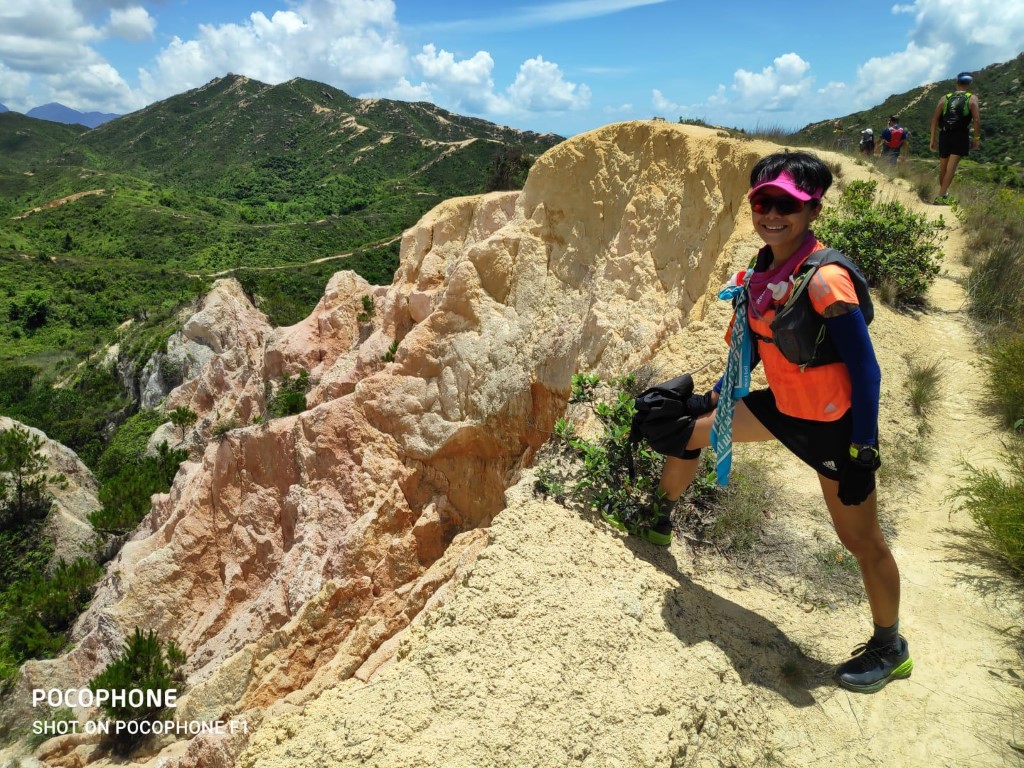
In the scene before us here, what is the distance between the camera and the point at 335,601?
21.5ft

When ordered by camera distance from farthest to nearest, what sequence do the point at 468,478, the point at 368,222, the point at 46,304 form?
the point at 368,222 < the point at 46,304 < the point at 468,478

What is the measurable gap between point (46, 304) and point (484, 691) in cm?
5572

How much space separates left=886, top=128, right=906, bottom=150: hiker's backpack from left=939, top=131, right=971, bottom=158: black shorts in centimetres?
376

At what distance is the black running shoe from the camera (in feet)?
8.64

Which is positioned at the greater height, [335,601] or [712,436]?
[712,436]

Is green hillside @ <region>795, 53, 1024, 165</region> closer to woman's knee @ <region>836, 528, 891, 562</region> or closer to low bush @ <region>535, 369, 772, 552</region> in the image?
low bush @ <region>535, 369, 772, 552</region>

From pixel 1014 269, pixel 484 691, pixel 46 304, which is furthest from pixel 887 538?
pixel 46 304

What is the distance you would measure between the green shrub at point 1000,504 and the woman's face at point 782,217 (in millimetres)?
2258

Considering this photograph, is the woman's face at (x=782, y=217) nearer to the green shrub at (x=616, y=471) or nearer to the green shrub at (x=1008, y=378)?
the green shrub at (x=616, y=471)

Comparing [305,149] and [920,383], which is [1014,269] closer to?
[920,383]

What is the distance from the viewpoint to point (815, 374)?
2389mm

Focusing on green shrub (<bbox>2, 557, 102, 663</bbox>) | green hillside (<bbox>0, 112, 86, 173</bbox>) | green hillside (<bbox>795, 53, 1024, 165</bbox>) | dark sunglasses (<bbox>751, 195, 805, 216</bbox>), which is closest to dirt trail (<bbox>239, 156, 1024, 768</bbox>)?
dark sunglasses (<bbox>751, 195, 805, 216</bbox>)

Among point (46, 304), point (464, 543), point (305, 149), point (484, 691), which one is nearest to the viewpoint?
point (484, 691)

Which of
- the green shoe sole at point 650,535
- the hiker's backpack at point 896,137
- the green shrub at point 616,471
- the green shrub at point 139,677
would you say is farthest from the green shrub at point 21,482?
the hiker's backpack at point 896,137
